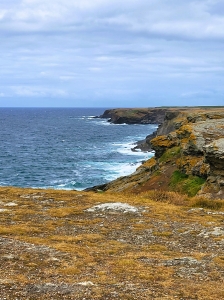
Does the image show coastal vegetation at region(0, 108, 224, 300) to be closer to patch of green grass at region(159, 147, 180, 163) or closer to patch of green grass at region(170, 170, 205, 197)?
patch of green grass at region(170, 170, 205, 197)

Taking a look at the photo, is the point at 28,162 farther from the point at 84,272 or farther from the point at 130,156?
the point at 84,272

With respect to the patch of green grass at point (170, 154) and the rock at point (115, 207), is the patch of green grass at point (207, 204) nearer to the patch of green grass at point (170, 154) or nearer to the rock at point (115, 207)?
the rock at point (115, 207)

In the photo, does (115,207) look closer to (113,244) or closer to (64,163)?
(113,244)

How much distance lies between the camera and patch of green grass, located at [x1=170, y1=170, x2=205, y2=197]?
1292 inches

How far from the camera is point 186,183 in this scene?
34.1m

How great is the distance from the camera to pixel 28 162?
295 ft

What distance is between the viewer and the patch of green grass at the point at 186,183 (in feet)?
108

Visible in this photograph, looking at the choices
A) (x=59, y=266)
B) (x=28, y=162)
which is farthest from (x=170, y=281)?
(x=28, y=162)

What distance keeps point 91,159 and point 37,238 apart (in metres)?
77.6

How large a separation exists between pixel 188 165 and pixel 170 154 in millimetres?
5766

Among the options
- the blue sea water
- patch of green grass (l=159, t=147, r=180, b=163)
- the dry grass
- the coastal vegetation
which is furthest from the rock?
the blue sea water

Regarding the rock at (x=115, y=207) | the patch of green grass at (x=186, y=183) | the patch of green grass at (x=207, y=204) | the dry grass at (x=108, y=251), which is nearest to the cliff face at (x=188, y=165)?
the patch of green grass at (x=186, y=183)

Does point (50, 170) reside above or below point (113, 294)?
below

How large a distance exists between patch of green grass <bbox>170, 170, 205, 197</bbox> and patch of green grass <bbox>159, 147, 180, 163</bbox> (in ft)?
13.7
